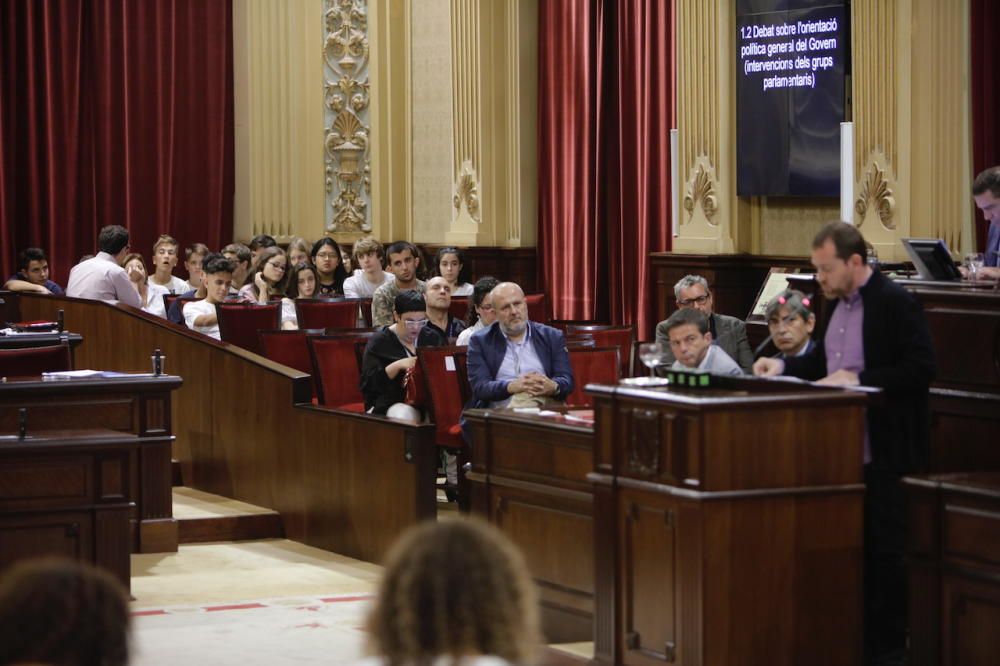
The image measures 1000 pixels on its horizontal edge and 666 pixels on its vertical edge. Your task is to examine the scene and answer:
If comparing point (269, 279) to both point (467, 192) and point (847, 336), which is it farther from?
point (847, 336)

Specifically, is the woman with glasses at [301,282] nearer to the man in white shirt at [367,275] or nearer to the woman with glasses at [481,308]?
the man in white shirt at [367,275]

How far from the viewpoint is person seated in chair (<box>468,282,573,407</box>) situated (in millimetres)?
7035

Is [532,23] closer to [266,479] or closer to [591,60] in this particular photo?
[591,60]

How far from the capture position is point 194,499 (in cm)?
Answer: 866

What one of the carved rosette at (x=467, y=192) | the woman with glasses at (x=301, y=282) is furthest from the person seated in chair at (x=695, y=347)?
the carved rosette at (x=467, y=192)

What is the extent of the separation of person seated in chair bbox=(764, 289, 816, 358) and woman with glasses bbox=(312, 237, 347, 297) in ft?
19.1

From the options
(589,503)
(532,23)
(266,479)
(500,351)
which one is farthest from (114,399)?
(532,23)

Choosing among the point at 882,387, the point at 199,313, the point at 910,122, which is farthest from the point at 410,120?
the point at 882,387

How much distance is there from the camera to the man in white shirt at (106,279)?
10.6 m

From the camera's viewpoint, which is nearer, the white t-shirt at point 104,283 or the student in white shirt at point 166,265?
the white t-shirt at point 104,283

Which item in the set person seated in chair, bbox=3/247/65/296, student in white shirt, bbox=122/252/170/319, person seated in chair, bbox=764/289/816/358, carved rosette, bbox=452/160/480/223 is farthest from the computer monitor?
person seated in chair, bbox=3/247/65/296

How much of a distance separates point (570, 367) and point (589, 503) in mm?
1760

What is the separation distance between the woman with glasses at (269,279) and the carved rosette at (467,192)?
2147mm

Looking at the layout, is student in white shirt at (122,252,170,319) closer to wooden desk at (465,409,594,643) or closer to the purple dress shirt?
wooden desk at (465,409,594,643)
